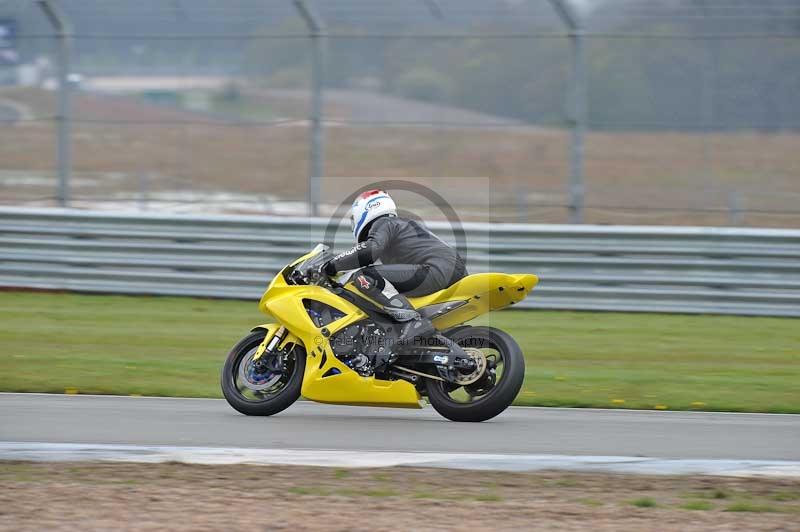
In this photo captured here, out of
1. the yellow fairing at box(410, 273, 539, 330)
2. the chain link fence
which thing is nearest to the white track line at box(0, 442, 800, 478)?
the yellow fairing at box(410, 273, 539, 330)

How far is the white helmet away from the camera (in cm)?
834

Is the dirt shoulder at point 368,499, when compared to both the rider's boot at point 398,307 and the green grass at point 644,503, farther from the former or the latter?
the rider's boot at point 398,307

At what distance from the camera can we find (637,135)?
49.6 feet

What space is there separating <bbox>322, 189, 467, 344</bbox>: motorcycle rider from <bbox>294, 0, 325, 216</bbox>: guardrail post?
7.01m

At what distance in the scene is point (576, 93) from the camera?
1491 cm

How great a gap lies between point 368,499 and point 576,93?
31.7 feet

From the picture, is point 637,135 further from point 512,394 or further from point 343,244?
point 512,394

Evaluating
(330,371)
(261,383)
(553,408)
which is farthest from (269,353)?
(553,408)

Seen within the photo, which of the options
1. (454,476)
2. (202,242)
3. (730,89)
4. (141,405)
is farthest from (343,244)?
(454,476)

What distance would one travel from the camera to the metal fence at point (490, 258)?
13938 mm

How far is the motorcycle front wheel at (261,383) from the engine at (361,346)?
259 millimetres

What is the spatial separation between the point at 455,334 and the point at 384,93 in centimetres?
786

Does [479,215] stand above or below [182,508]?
above

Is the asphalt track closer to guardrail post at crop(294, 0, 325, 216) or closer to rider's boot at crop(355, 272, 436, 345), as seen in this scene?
rider's boot at crop(355, 272, 436, 345)
